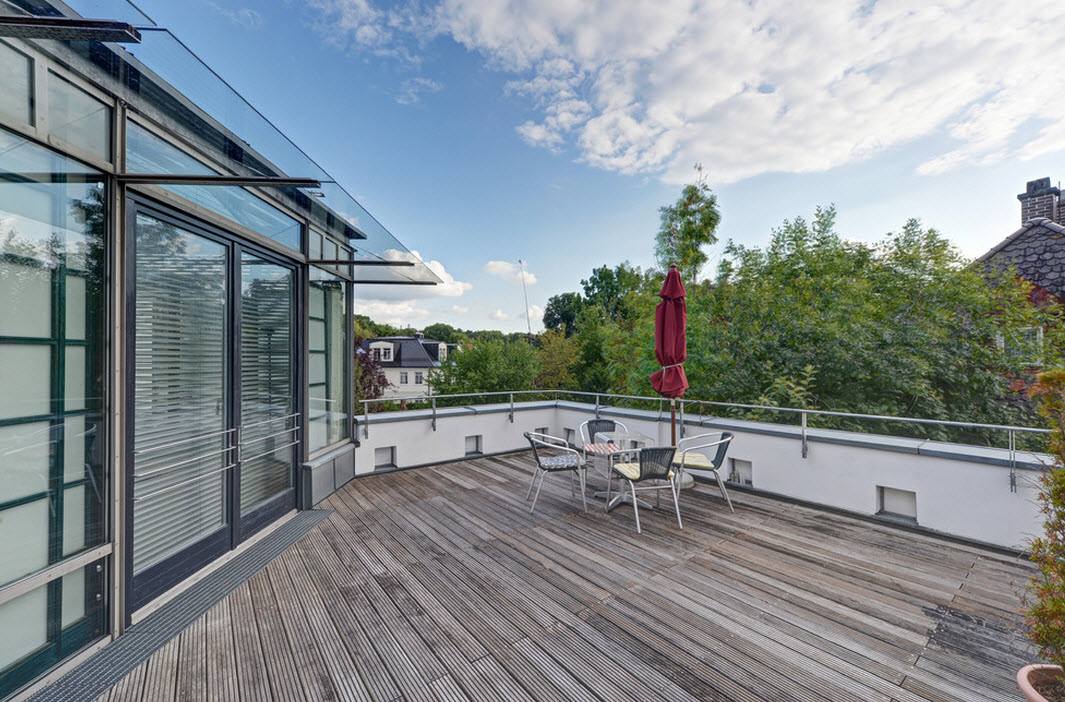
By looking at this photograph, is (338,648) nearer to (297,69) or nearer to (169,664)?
(169,664)

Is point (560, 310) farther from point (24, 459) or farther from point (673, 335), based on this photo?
point (24, 459)

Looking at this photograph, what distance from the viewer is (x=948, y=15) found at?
16.8 ft

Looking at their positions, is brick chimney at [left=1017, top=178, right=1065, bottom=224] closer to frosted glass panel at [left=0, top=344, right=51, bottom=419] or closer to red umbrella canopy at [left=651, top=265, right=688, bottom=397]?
red umbrella canopy at [left=651, top=265, right=688, bottom=397]

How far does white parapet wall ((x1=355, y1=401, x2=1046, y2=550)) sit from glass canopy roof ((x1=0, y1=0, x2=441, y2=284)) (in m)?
2.59

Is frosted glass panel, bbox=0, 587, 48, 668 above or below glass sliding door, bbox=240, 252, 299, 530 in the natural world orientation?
below

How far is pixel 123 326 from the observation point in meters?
2.21

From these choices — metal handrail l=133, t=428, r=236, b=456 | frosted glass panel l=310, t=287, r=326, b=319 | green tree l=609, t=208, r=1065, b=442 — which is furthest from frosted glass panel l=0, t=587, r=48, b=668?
green tree l=609, t=208, r=1065, b=442

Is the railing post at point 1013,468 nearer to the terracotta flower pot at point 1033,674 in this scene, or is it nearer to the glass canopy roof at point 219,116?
the terracotta flower pot at point 1033,674

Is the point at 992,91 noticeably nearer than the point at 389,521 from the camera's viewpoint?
No

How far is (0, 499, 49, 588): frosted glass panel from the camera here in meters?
1.69

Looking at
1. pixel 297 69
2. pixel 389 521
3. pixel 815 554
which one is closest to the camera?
pixel 815 554

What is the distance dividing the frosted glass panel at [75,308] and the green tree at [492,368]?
11.2 m

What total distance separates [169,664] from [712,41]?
8.23 m

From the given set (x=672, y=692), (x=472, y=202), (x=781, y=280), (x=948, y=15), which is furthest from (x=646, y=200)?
(x=672, y=692)
